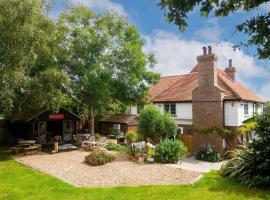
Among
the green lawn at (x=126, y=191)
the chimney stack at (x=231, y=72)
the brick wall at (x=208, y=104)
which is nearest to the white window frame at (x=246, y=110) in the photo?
the brick wall at (x=208, y=104)

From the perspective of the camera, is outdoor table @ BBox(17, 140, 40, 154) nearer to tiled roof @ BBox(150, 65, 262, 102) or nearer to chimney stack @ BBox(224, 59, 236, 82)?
tiled roof @ BBox(150, 65, 262, 102)

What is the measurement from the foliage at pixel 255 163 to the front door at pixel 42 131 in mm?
20265

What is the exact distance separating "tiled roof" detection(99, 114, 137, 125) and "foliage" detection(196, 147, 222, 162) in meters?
13.6

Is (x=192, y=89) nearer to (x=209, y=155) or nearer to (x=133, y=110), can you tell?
(x=209, y=155)

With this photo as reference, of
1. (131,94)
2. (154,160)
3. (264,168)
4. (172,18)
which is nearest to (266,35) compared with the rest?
(172,18)

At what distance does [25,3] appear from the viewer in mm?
20312

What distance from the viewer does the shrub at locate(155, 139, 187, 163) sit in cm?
1892

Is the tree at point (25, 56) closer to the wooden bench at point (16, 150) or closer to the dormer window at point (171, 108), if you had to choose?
the wooden bench at point (16, 150)

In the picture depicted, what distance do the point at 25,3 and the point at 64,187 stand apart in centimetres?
1423

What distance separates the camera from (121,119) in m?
37.2

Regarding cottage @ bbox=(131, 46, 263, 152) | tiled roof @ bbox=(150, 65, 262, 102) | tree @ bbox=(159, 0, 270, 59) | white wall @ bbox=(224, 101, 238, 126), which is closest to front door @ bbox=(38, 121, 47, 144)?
tiled roof @ bbox=(150, 65, 262, 102)

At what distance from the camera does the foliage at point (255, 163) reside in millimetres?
13844

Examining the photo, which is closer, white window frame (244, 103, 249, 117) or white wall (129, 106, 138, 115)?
white window frame (244, 103, 249, 117)

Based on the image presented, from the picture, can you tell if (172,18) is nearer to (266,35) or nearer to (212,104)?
(266,35)
